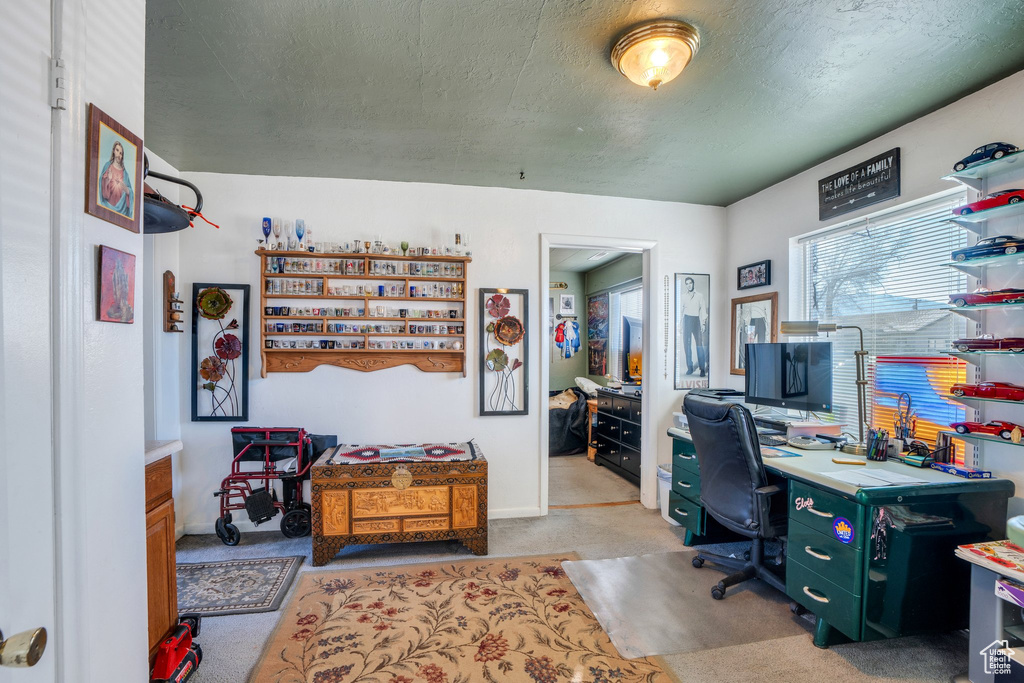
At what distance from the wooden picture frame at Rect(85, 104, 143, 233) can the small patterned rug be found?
2032 mm

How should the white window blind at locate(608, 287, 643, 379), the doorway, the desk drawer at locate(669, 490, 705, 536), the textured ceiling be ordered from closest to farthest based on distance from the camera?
the textured ceiling
the desk drawer at locate(669, 490, 705, 536)
the doorway
the white window blind at locate(608, 287, 643, 379)

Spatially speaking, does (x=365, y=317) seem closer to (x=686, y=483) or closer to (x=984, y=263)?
(x=686, y=483)

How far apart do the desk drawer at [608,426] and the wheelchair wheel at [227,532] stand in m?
3.53

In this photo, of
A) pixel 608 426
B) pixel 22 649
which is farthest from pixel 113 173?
pixel 608 426

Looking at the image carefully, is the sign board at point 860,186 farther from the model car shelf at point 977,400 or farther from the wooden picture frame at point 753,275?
the model car shelf at point 977,400

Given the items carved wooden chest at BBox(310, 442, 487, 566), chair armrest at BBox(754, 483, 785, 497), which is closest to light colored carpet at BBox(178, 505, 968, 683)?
carved wooden chest at BBox(310, 442, 487, 566)

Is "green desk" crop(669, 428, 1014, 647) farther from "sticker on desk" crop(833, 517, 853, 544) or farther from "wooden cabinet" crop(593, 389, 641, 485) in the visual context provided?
"wooden cabinet" crop(593, 389, 641, 485)

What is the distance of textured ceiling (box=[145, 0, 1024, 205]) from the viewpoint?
175 cm

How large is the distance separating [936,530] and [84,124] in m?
3.22

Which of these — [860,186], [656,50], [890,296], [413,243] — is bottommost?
[890,296]

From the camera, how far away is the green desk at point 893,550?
1.94 meters

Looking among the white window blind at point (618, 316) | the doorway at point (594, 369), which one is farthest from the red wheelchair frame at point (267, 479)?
the white window blind at point (618, 316)

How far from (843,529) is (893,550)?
185 millimetres

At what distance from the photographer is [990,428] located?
205 cm
